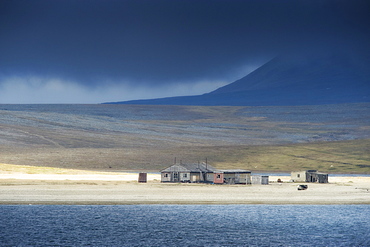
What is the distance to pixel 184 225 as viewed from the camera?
4847cm

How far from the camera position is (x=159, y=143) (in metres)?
196

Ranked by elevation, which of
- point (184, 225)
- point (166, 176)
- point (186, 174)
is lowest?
point (184, 225)

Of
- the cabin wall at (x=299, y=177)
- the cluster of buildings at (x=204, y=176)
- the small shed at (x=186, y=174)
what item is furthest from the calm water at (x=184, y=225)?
the cabin wall at (x=299, y=177)

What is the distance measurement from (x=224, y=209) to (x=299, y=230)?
1287 cm

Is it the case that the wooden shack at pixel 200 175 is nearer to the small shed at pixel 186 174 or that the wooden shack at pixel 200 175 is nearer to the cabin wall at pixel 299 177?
the small shed at pixel 186 174

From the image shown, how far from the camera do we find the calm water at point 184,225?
4169cm

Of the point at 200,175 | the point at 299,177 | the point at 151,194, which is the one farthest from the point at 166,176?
the point at 299,177

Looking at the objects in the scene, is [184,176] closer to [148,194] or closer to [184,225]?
[148,194]

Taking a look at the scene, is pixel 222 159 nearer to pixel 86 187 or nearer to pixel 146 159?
pixel 146 159

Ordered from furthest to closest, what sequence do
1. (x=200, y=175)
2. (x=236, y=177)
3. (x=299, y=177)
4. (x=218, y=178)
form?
1. (x=299, y=177)
2. (x=200, y=175)
3. (x=236, y=177)
4. (x=218, y=178)

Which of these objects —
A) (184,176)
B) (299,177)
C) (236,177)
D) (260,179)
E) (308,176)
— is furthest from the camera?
(299,177)

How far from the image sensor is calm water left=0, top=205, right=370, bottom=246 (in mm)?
41688

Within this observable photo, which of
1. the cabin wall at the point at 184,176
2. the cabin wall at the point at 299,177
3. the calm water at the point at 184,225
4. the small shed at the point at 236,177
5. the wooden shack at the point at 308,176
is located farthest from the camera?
the cabin wall at the point at 299,177

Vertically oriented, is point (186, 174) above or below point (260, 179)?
above
